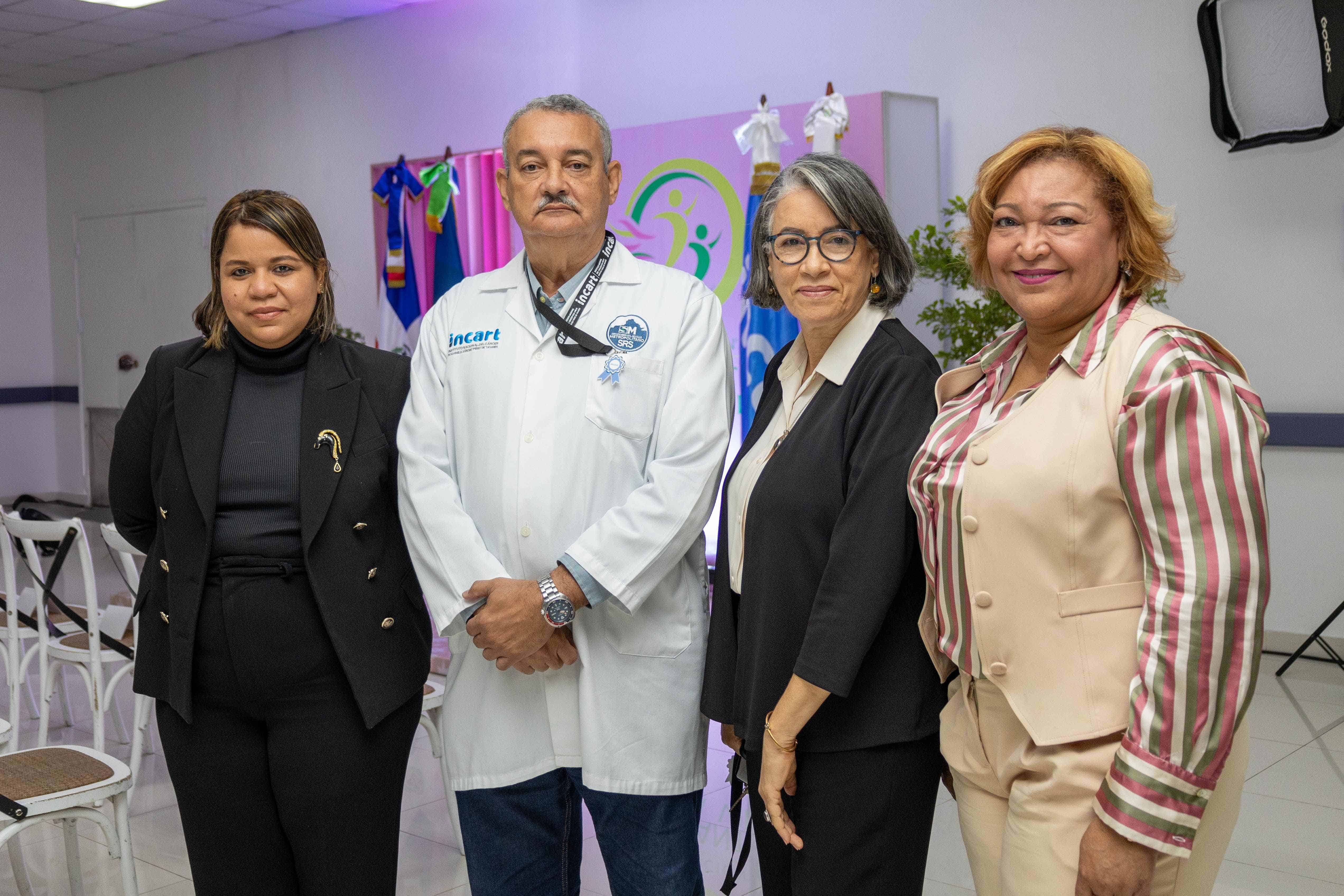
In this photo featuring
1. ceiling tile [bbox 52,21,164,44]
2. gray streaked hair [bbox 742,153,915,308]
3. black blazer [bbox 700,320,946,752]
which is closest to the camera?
black blazer [bbox 700,320,946,752]

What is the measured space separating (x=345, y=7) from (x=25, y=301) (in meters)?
4.62

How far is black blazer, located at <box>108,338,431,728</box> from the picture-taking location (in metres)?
1.91

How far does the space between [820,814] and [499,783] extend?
23.7 inches

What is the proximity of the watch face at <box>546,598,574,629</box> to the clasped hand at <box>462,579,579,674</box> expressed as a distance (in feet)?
0.04

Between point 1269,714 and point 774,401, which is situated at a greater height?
point 774,401

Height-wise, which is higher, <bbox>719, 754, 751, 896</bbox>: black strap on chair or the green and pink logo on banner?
the green and pink logo on banner

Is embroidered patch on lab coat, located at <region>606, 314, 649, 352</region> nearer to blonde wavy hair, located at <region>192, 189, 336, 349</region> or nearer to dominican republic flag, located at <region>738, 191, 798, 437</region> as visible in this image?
blonde wavy hair, located at <region>192, 189, 336, 349</region>

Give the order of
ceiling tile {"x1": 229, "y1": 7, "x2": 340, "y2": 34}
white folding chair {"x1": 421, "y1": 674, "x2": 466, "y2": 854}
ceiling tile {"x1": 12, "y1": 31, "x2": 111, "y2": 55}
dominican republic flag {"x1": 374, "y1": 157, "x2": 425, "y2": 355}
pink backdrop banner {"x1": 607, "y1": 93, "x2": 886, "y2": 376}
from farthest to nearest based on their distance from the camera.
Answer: ceiling tile {"x1": 12, "y1": 31, "x2": 111, "y2": 55}, ceiling tile {"x1": 229, "y1": 7, "x2": 340, "y2": 34}, dominican republic flag {"x1": 374, "y1": 157, "x2": 425, "y2": 355}, pink backdrop banner {"x1": 607, "y1": 93, "x2": 886, "y2": 376}, white folding chair {"x1": 421, "y1": 674, "x2": 466, "y2": 854}

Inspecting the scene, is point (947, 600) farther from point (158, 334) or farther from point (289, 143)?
point (158, 334)

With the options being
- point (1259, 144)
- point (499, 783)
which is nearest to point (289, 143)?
point (1259, 144)

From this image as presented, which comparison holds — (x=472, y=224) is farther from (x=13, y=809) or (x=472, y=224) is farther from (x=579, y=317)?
(x=579, y=317)

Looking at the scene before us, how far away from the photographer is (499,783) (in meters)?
1.99

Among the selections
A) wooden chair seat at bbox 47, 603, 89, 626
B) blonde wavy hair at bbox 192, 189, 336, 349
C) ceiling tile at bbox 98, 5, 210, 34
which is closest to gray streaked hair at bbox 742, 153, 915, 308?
blonde wavy hair at bbox 192, 189, 336, 349

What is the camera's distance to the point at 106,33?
863 cm
